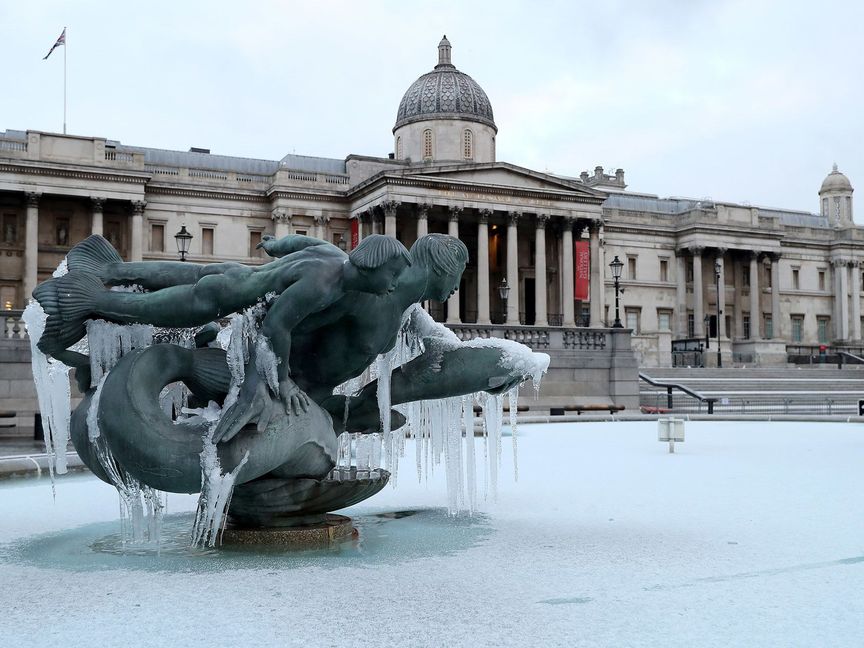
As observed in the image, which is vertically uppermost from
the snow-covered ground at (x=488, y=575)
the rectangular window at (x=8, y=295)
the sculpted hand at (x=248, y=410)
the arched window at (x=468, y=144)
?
the arched window at (x=468, y=144)

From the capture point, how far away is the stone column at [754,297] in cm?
7319

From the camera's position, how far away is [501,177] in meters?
57.7

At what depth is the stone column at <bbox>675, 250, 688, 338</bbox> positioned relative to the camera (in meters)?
72.6

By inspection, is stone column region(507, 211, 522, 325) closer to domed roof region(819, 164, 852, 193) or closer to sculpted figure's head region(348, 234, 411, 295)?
domed roof region(819, 164, 852, 193)

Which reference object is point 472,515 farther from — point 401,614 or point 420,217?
point 420,217

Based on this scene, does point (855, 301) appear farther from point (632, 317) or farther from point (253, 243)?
point (253, 243)

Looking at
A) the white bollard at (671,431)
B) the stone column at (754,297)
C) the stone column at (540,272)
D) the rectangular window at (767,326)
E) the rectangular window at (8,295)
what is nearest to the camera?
the white bollard at (671,431)

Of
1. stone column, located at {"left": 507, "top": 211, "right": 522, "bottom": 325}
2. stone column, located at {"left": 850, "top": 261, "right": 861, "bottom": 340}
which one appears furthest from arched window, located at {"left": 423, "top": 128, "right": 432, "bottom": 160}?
stone column, located at {"left": 850, "top": 261, "right": 861, "bottom": 340}

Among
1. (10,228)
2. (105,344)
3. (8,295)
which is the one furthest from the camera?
(10,228)

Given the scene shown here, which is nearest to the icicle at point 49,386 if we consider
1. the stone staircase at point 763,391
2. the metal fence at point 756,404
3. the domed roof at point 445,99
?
the stone staircase at point 763,391

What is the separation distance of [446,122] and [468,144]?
79.9 inches

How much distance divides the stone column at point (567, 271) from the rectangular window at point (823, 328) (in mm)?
31556

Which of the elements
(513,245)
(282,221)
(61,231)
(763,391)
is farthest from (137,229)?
(763,391)

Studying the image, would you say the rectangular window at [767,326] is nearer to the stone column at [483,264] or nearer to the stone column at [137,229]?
the stone column at [483,264]
